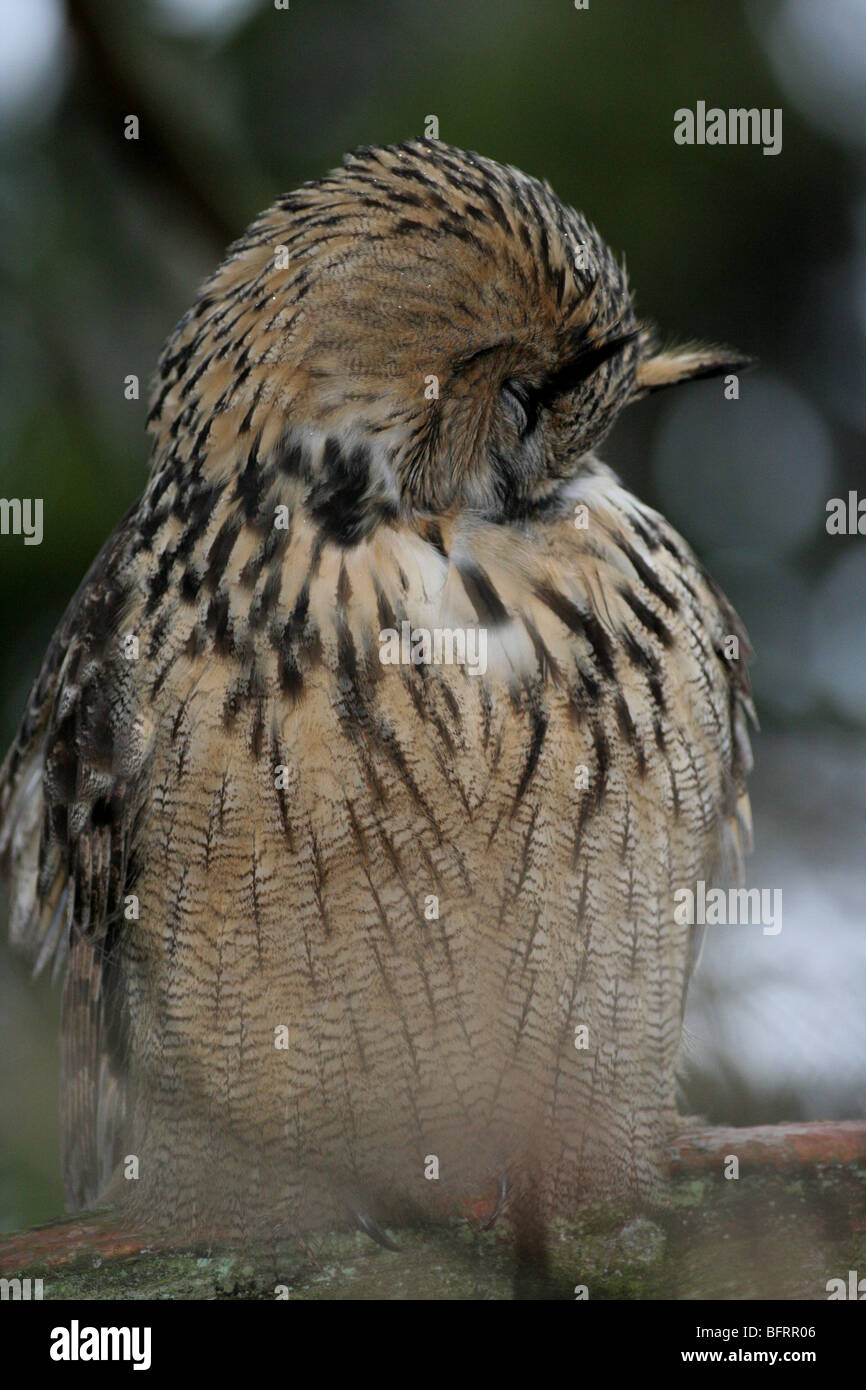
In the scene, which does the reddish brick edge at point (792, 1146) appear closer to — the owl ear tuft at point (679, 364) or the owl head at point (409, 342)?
the owl head at point (409, 342)

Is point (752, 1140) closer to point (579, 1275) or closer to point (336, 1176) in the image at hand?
point (579, 1275)

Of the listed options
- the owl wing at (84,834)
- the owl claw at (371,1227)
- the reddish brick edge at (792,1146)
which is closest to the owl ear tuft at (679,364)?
the owl wing at (84,834)

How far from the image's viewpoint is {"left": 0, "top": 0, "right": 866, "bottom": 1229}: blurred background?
3.89m

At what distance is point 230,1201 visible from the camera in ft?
8.69

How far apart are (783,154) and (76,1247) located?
3.92m

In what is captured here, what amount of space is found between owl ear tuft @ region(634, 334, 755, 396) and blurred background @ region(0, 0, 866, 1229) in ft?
3.85

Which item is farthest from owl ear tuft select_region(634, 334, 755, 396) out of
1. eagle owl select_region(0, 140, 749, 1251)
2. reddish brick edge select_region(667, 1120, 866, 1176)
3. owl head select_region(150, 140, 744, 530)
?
reddish brick edge select_region(667, 1120, 866, 1176)

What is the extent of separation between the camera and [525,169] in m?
4.15

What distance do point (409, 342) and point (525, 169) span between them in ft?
7.23

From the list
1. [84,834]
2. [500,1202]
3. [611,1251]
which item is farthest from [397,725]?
[611,1251]

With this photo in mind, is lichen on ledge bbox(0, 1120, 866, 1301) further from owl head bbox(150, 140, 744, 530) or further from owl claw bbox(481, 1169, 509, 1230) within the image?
owl head bbox(150, 140, 744, 530)

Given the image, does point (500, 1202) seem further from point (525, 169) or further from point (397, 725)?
point (525, 169)
